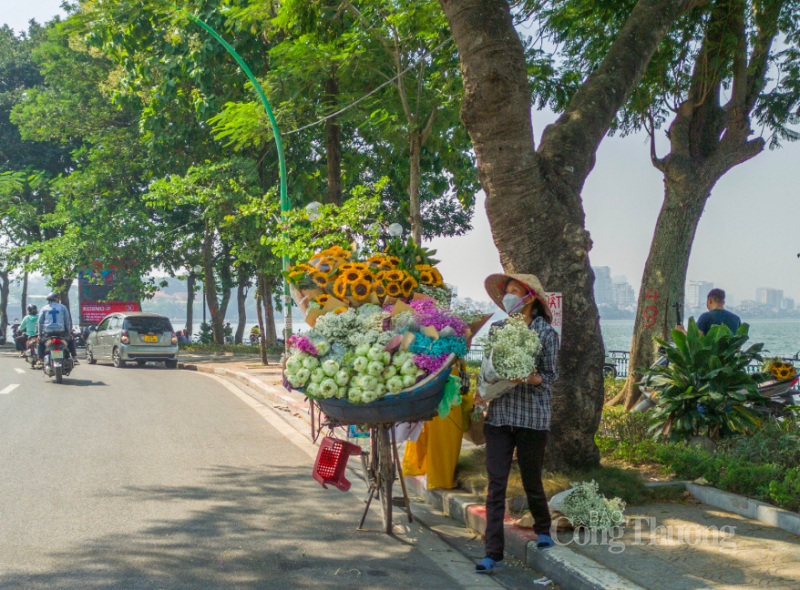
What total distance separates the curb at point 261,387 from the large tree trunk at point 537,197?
5497 millimetres

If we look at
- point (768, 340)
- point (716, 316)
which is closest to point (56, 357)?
point (716, 316)

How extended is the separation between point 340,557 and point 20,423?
722cm

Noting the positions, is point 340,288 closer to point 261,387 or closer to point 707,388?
point 707,388

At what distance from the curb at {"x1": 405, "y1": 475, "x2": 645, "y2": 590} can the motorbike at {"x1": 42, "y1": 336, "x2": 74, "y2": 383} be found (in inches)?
465

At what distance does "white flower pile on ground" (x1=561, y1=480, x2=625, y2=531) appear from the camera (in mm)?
5070

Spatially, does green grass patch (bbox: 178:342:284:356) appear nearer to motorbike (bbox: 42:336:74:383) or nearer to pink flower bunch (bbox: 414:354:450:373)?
motorbike (bbox: 42:336:74:383)

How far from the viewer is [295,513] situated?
599 cm

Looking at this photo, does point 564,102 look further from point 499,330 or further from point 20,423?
point 20,423

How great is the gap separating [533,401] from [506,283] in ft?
3.17

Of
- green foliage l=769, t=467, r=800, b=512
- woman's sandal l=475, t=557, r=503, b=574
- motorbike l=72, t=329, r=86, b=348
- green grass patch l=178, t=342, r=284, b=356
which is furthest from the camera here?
motorbike l=72, t=329, r=86, b=348

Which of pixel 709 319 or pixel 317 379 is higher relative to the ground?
pixel 709 319

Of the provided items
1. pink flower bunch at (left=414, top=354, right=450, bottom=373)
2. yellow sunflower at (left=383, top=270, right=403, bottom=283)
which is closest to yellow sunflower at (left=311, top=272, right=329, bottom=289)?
yellow sunflower at (left=383, top=270, right=403, bottom=283)

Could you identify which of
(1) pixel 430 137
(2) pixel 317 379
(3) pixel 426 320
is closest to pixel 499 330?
(3) pixel 426 320

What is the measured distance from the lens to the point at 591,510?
201 inches
